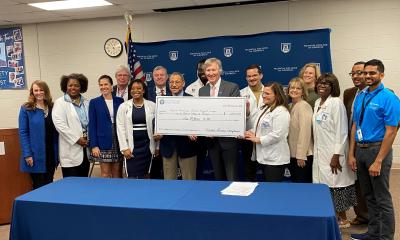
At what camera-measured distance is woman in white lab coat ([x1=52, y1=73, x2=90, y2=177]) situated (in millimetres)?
3674

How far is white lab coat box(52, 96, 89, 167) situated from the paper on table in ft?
6.43

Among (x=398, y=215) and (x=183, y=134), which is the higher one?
(x=183, y=134)

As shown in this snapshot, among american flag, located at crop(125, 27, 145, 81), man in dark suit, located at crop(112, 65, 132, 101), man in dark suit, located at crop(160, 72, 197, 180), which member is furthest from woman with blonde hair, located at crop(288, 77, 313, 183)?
american flag, located at crop(125, 27, 145, 81)

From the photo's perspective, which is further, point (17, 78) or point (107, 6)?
point (17, 78)

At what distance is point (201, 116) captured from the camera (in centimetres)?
350

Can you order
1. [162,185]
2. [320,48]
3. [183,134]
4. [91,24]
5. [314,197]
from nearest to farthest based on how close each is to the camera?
1. [314,197]
2. [162,185]
3. [183,134]
4. [320,48]
5. [91,24]

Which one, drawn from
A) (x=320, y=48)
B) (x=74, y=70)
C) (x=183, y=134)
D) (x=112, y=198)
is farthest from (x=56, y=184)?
(x=74, y=70)

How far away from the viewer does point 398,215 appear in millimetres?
3744

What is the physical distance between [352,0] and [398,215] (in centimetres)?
337

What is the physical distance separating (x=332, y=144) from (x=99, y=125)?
223 centimetres

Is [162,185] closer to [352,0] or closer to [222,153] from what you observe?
[222,153]

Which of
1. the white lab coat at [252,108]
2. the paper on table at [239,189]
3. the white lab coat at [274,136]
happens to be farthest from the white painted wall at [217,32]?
the paper on table at [239,189]

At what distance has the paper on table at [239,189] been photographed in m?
2.23

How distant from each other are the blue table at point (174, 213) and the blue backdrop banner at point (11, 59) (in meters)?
5.37
